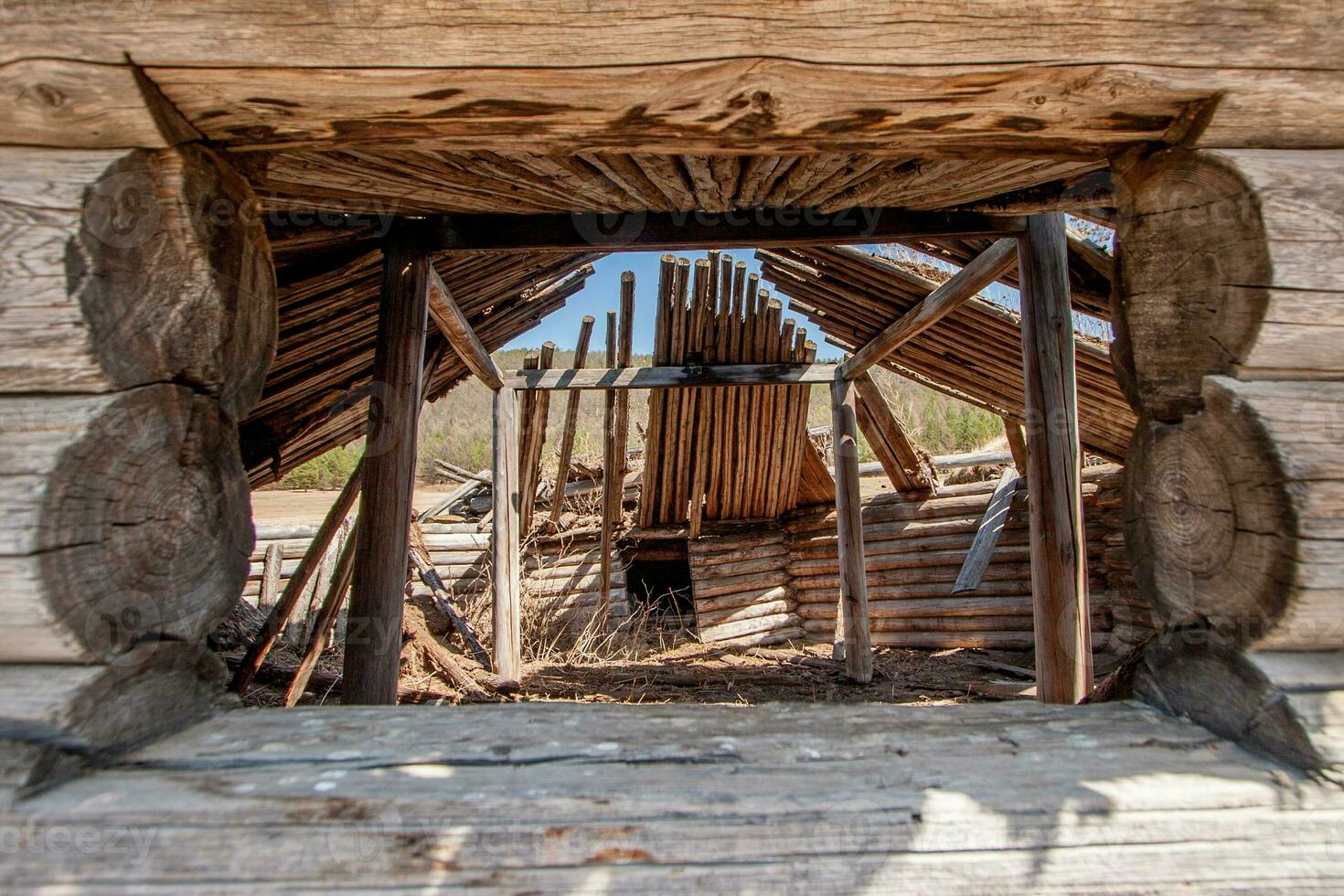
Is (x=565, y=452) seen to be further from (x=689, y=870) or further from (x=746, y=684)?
(x=689, y=870)

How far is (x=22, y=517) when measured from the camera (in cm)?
97

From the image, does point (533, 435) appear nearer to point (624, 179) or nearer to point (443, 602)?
point (443, 602)

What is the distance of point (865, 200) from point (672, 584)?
22.9 feet

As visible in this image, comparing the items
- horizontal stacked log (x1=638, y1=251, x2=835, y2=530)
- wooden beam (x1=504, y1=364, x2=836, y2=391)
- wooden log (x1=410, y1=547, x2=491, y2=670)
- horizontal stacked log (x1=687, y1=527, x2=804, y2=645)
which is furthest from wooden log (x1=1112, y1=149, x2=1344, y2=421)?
horizontal stacked log (x1=687, y1=527, x2=804, y2=645)

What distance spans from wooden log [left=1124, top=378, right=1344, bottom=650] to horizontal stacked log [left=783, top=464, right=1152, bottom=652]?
6147mm

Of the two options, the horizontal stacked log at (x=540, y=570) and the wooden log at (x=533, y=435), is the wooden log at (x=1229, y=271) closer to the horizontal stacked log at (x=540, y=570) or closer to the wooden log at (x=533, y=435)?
the wooden log at (x=533, y=435)

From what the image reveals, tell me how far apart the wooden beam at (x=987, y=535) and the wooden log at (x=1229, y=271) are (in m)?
6.35

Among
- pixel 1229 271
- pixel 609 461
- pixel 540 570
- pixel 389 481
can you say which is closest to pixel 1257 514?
pixel 1229 271

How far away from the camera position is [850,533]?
630 cm

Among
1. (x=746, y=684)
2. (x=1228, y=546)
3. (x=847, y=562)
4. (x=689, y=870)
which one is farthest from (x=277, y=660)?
(x=1228, y=546)

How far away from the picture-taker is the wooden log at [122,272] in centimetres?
104

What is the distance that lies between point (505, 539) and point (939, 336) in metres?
3.64

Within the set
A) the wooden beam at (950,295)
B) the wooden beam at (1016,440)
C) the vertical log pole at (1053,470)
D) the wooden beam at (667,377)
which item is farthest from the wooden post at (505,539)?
the wooden beam at (1016,440)

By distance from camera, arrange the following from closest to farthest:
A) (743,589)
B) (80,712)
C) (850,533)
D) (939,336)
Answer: (80,712), (939,336), (850,533), (743,589)
